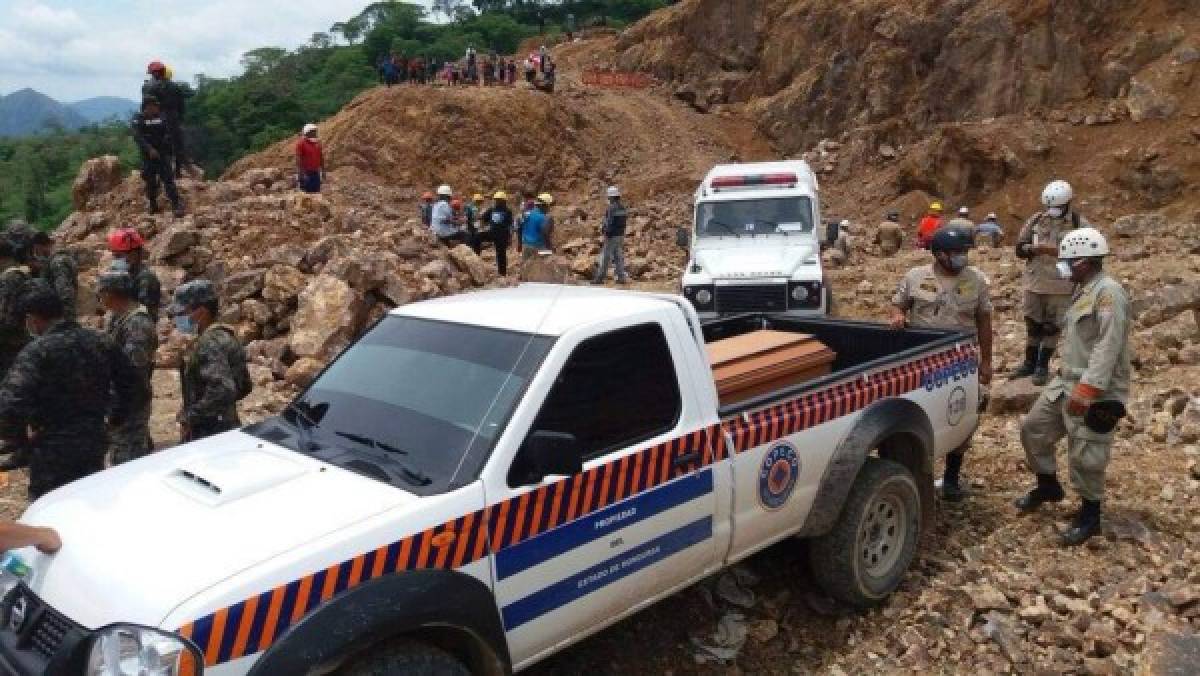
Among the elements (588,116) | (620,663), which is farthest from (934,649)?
(588,116)

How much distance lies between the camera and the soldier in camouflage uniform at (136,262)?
21.3 feet

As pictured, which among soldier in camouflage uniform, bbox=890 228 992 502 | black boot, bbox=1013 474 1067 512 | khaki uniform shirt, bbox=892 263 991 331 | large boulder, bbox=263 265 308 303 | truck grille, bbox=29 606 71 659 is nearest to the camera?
truck grille, bbox=29 606 71 659

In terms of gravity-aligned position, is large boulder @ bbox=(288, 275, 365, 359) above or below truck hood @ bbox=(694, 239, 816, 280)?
below

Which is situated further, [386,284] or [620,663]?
[386,284]

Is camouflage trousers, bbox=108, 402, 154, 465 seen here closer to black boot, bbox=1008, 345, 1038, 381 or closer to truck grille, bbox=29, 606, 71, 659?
truck grille, bbox=29, 606, 71, 659

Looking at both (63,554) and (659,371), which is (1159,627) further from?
(63,554)

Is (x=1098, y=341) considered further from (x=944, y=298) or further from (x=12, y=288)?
(x=12, y=288)

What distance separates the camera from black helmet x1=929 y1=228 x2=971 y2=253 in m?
6.13

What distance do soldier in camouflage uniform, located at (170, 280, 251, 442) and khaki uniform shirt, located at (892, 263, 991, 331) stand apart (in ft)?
14.9

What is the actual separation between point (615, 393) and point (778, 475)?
104 centimetres

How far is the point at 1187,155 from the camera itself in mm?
20672

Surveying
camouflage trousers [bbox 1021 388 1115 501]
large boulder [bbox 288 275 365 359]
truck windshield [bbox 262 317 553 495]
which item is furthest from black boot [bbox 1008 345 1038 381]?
large boulder [bbox 288 275 365 359]

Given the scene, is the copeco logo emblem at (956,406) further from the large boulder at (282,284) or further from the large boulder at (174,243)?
the large boulder at (174,243)

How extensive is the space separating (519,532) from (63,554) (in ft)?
5.15
